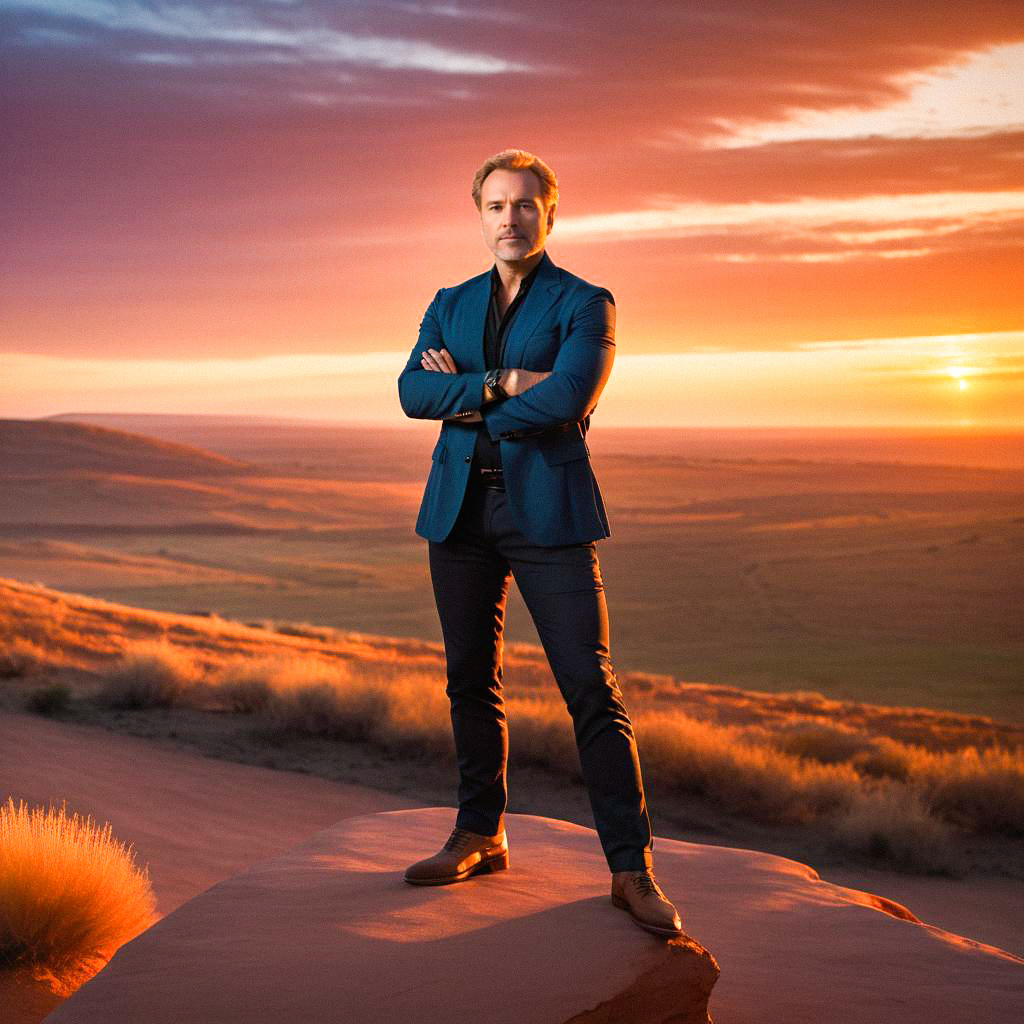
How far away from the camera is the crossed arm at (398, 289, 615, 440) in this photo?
404cm

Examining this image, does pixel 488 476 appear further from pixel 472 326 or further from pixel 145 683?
pixel 145 683

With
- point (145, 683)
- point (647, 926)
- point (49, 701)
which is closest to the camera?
point (647, 926)

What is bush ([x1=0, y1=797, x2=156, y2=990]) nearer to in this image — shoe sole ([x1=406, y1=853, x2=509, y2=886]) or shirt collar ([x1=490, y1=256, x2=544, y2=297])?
shoe sole ([x1=406, y1=853, x2=509, y2=886])

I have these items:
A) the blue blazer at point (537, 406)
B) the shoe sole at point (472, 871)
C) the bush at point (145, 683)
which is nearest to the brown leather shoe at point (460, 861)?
the shoe sole at point (472, 871)

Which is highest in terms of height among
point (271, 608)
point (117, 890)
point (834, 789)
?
point (117, 890)

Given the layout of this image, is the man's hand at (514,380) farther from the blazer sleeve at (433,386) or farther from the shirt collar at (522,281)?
the shirt collar at (522,281)

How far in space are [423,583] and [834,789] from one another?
3767 centimetres

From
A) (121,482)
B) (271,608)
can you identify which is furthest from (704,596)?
(121,482)

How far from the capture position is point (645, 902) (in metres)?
3.91

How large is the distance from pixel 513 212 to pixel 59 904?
3519 millimetres

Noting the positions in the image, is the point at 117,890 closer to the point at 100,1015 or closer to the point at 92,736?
the point at 100,1015

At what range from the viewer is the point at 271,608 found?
128ft

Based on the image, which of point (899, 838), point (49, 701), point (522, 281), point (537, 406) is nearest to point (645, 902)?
point (537, 406)

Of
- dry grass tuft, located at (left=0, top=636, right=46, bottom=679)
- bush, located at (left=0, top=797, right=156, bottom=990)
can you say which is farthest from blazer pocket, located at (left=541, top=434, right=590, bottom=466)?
dry grass tuft, located at (left=0, top=636, right=46, bottom=679)
